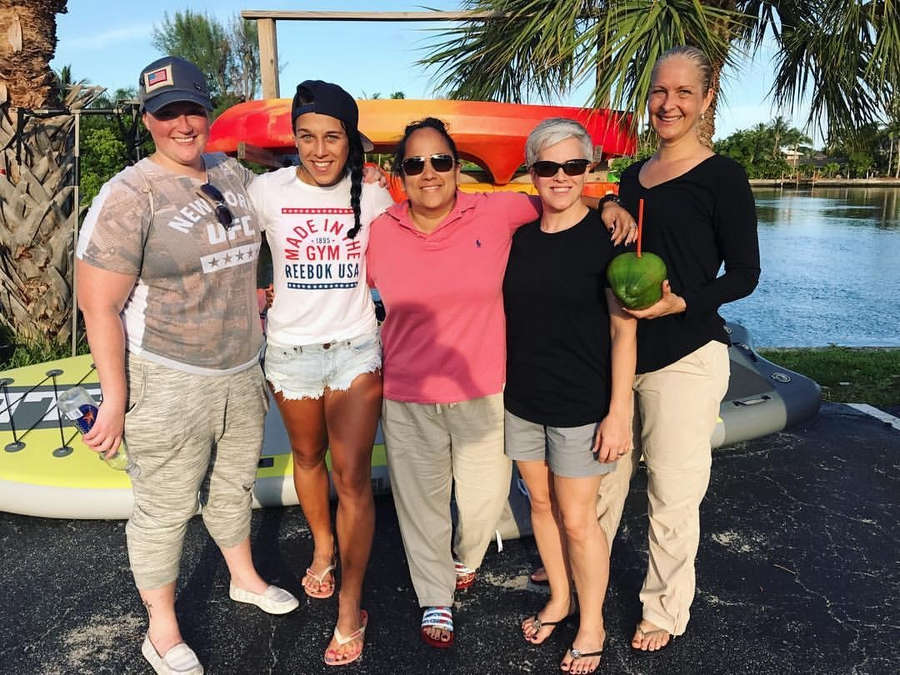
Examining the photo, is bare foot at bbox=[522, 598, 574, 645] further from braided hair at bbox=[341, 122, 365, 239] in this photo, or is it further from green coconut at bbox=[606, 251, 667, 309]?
braided hair at bbox=[341, 122, 365, 239]

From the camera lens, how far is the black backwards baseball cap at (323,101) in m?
2.16

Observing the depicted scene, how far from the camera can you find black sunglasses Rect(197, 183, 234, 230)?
2.12 m

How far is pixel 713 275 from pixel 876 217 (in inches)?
1507

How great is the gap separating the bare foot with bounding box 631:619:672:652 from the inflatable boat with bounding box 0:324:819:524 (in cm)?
88

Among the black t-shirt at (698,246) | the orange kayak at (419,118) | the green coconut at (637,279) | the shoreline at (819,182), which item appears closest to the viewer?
the green coconut at (637,279)

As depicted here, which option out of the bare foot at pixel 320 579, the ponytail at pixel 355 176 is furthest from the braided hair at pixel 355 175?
the bare foot at pixel 320 579

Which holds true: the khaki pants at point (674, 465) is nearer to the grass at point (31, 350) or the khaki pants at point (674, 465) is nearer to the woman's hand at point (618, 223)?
the woman's hand at point (618, 223)

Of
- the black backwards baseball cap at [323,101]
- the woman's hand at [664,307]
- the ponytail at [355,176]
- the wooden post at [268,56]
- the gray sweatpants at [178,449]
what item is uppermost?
the wooden post at [268,56]

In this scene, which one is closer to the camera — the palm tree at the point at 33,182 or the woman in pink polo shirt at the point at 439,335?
the woman in pink polo shirt at the point at 439,335

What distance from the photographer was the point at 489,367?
234 cm

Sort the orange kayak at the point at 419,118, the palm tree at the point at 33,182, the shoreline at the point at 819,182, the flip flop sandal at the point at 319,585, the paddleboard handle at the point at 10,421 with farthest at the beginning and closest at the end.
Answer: the shoreline at the point at 819,182 < the palm tree at the point at 33,182 < the orange kayak at the point at 419,118 < the paddleboard handle at the point at 10,421 < the flip flop sandal at the point at 319,585

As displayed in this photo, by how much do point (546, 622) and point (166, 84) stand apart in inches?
94.1

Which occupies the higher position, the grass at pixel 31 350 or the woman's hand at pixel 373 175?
the woman's hand at pixel 373 175

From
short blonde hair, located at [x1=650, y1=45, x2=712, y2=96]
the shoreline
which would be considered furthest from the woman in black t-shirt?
the shoreline
